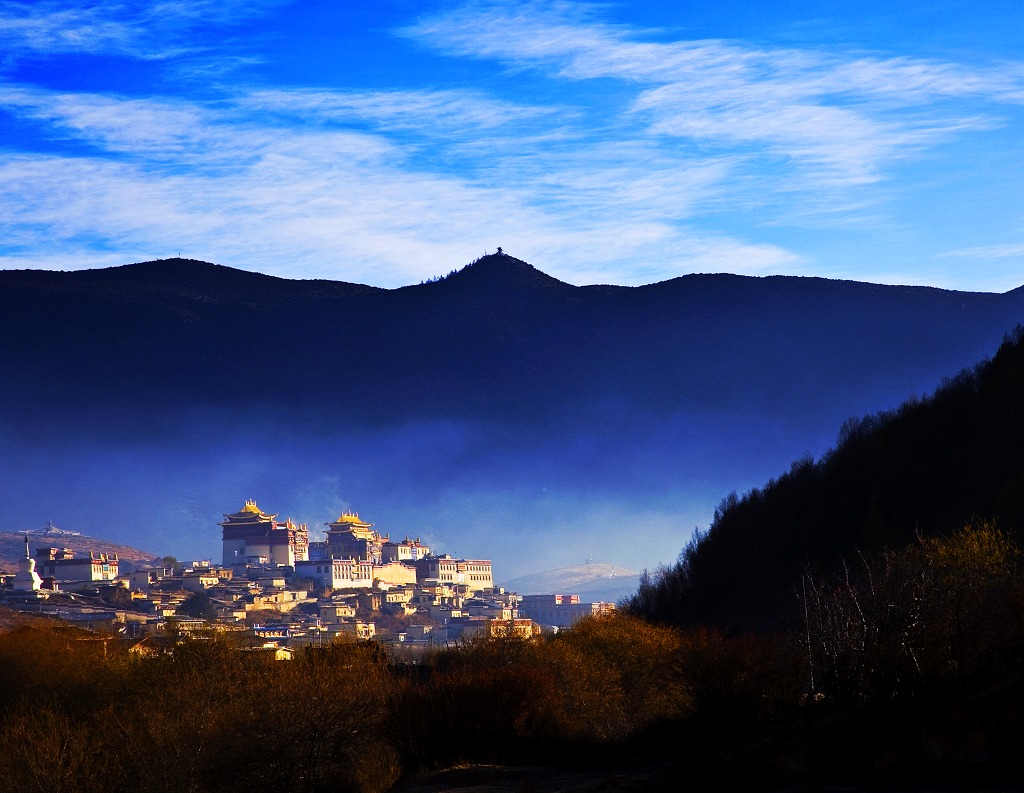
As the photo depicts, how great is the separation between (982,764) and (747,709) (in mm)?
7777

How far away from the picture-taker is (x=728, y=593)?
245 ft

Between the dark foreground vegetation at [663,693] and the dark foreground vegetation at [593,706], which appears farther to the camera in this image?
the dark foreground vegetation at [663,693]

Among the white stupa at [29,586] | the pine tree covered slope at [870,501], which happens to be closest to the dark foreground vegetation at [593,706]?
the pine tree covered slope at [870,501]

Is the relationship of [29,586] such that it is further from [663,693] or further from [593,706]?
[663,693]

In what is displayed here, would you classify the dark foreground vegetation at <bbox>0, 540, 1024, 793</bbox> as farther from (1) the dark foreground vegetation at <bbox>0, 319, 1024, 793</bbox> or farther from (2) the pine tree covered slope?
(2) the pine tree covered slope

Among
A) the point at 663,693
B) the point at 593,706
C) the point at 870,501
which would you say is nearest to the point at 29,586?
the point at 870,501

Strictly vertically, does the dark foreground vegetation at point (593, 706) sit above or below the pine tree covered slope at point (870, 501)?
below

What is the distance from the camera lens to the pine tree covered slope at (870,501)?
6625cm

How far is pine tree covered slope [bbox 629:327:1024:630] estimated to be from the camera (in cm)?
6625

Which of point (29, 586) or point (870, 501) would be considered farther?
point (29, 586)

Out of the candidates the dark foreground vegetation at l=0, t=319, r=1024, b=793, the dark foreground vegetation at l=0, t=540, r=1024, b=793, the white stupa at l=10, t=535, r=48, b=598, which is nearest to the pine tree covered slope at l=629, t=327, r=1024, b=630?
the dark foreground vegetation at l=0, t=319, r=1024, b=793

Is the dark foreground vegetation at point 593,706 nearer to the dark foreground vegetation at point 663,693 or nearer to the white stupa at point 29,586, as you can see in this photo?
the dark foreground vegetation at point 663,693

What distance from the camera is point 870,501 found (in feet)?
231

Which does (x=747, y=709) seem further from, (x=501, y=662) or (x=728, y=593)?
(x=728, y=593)
